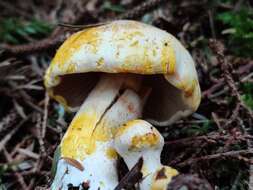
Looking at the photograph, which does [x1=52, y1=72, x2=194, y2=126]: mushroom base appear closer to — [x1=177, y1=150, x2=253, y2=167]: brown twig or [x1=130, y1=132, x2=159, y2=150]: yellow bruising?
[x1=177, y1=150, x2=253, y2=167]: brown twig

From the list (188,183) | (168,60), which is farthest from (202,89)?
(188,183)

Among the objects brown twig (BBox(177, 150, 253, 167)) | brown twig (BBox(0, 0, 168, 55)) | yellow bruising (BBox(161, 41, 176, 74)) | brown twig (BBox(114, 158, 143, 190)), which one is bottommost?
brown twig (BBox(177, 150, 253, 167))

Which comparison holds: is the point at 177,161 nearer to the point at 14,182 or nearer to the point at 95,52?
the point at 95,52

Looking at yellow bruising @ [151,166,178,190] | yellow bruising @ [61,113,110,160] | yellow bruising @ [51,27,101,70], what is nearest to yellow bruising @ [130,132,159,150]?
yellow bruising @ [151,166,178,190]

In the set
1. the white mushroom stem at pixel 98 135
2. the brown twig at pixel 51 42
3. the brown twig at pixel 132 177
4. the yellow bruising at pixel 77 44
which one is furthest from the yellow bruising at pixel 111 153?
the brown twig at pixel 51 42

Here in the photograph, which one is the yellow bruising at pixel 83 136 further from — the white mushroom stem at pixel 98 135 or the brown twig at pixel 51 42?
the brown twig at pixel 51 42

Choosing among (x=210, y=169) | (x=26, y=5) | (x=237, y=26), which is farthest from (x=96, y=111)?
(x=26, y=5)

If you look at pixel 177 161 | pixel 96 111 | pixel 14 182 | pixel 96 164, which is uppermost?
pixel 96 111
